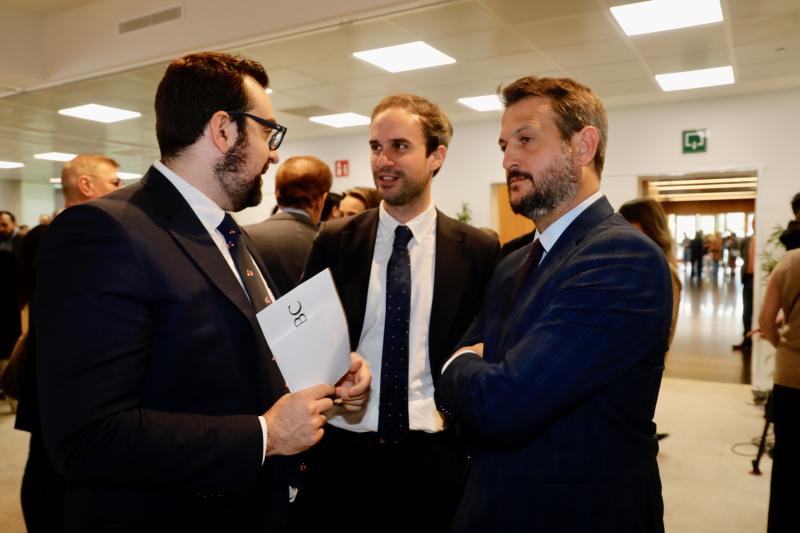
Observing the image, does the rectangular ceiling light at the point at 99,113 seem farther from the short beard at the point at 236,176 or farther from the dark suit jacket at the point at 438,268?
the short beard at the point at 236,176

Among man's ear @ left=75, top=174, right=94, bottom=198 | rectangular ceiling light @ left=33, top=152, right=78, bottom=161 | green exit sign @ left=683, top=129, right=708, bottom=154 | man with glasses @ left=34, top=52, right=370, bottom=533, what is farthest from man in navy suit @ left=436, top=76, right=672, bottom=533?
rectangular ceiling light @ left=33, top=152, right=78, bottom=161

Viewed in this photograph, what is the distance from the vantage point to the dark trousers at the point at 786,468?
275cm

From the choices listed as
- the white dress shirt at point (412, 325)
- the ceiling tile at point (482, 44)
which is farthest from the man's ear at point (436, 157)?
the ceiling tile at point (482, 44)

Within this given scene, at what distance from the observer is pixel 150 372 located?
108cm

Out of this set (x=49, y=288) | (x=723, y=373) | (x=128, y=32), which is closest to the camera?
(x=49, y=288)

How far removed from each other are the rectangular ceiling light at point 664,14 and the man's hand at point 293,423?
4470 millimetres

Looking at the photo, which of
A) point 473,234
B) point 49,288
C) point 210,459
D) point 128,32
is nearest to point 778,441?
point 473,234

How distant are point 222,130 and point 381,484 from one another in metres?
1.10

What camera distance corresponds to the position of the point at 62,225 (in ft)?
3.32

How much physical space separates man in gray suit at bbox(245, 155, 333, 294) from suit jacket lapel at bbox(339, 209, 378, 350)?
731 millimetres

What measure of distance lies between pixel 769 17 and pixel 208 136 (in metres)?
5.17

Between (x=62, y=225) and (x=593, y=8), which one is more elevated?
(x=593, y=8)

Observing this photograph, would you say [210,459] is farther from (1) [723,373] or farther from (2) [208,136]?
(1) [723,373]

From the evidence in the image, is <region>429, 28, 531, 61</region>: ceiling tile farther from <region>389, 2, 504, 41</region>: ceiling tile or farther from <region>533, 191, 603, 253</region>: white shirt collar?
<region>533, 191, 603, 253</region>: white shirt collar
